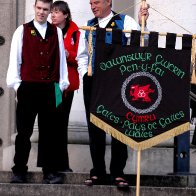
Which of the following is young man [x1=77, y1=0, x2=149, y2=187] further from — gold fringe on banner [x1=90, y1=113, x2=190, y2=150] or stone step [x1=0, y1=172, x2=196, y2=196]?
gold fringe on banner [x1=90, y1=113, x2=190, y2=150]

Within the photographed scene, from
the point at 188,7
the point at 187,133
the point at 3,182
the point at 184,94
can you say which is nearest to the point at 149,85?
the point at 184,94

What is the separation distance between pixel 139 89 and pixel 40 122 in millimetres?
1093

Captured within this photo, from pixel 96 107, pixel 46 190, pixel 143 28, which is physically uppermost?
pixel 143 28

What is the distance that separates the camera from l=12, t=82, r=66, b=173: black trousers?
417 inches

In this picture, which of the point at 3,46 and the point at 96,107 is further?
the point at 3,46

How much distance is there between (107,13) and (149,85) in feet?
3.28

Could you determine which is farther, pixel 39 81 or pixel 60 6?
pixel 60 6

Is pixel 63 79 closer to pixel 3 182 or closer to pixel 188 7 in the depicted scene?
pixel 3 182

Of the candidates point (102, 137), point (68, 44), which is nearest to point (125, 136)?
point (102, 137)

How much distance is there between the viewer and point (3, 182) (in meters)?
10.9

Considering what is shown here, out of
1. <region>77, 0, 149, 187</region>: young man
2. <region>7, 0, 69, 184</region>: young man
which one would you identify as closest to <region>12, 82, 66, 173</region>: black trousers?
<region>7, 0, 69, 184</region>: young man

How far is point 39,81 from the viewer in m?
10.6

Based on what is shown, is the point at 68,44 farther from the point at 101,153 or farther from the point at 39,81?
the point at 101,153

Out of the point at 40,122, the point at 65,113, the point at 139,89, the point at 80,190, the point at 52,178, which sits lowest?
the point at 80,190
